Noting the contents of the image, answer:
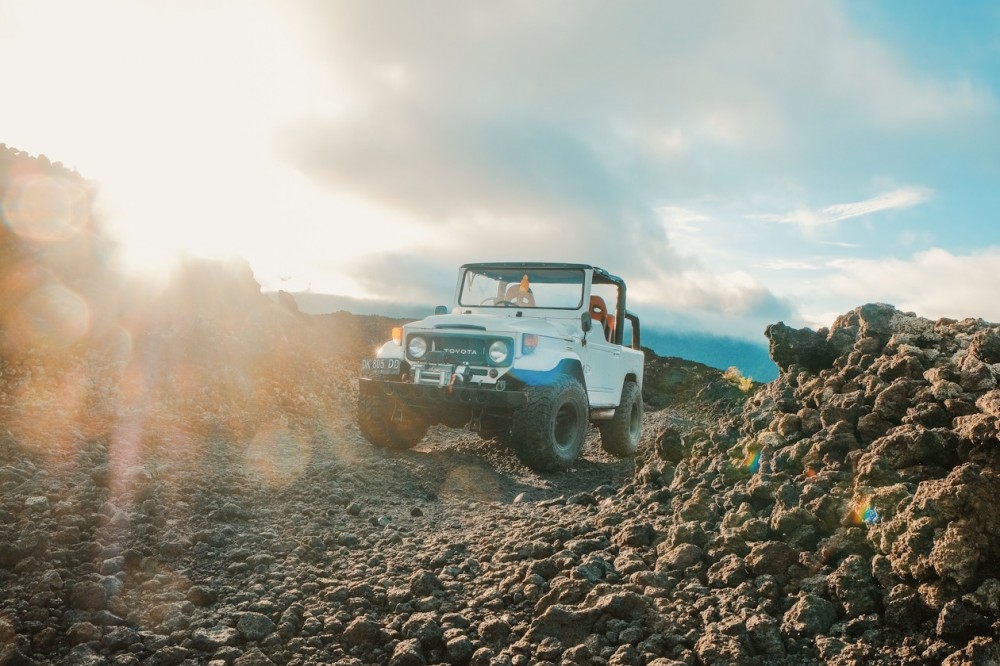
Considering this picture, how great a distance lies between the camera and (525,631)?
3.51 meters

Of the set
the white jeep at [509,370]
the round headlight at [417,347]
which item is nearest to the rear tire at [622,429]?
the white jeep at [509,370]

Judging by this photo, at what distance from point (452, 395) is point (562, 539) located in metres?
3.03

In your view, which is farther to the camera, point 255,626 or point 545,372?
point 545,372

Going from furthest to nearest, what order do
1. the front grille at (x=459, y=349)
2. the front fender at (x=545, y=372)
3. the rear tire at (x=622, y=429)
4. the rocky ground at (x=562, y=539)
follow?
1. the rear tire at (x=622, y=429)
2. the front grille at (x=459, y=349)
3. the front fender at (x=545, y=372)
4. the rocky ground at (x=562, y=539)

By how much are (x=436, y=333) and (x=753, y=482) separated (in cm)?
405

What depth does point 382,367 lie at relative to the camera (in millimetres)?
7934

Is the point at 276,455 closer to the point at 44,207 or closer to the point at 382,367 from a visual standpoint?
the point at 382,367

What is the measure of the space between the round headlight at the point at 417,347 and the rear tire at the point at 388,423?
66 cm

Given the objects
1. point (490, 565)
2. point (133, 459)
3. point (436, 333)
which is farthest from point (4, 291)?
point (490, 565)

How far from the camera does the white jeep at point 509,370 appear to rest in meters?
7.36

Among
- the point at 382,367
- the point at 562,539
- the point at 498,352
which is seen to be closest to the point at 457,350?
the point at 498,352

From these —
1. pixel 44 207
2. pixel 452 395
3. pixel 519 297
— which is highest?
pixel 44 207

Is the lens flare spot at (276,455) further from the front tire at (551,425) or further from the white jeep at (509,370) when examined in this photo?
the front tire at (551,425)

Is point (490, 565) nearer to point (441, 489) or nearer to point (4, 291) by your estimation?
point (441, 489)
